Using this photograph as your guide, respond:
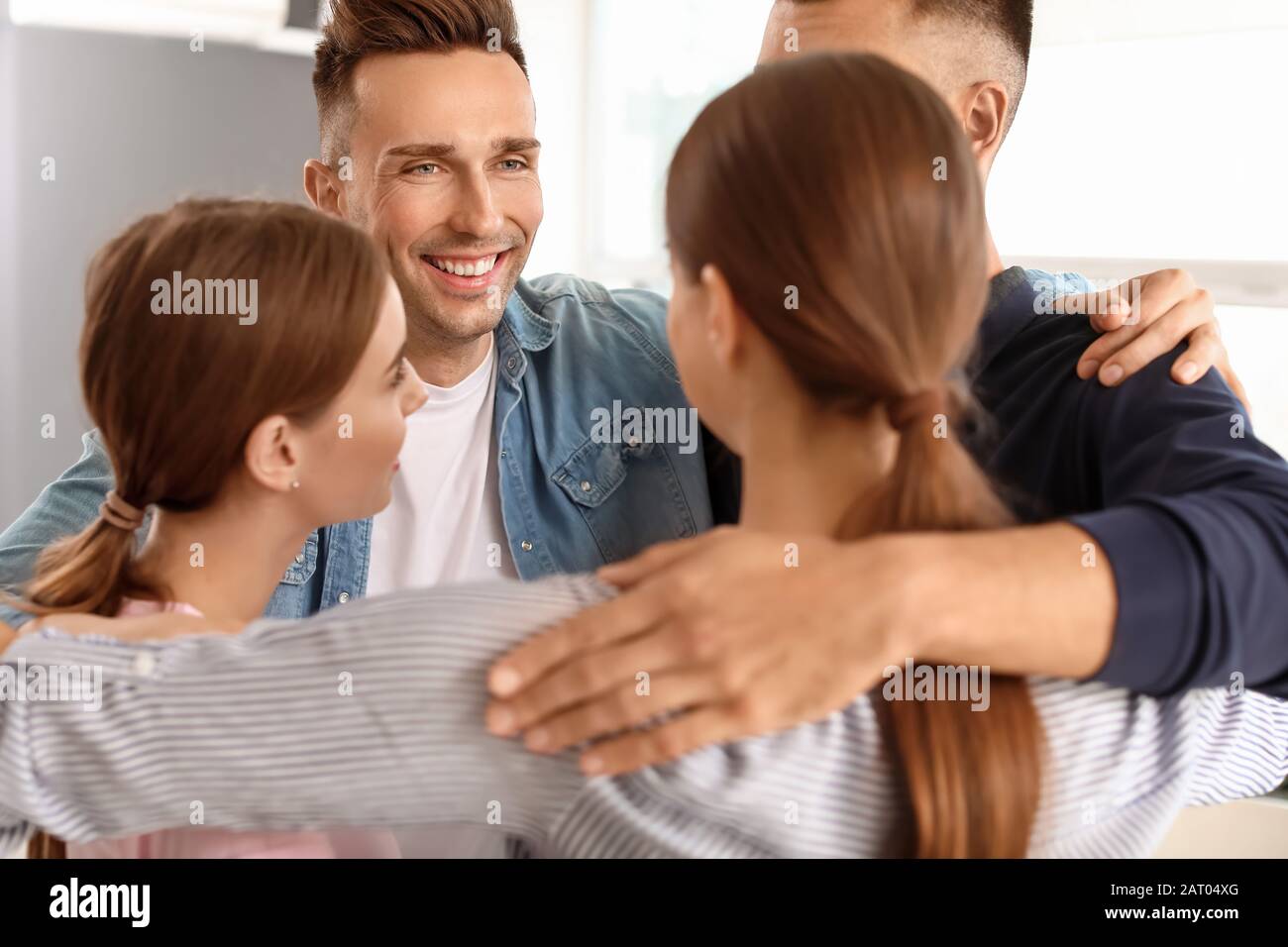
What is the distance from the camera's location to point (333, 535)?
1.68 m

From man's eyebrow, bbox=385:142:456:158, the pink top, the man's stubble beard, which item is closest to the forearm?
the pink top

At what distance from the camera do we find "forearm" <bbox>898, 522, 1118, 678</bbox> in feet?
2.75

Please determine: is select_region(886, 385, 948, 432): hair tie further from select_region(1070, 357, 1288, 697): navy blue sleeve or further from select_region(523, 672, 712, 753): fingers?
select_region(523, 672, 712, 753): fingers

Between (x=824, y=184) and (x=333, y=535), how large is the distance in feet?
3.27

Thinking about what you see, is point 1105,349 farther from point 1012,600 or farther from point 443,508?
point 443,508

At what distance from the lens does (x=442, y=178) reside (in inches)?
74.6

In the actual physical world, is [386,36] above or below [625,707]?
above

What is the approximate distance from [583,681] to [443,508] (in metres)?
0.98

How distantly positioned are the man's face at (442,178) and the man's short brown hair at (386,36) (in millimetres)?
24

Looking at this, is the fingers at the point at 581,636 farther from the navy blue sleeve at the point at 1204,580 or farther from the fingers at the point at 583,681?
the navy blue sleeve at the point at 1204,580

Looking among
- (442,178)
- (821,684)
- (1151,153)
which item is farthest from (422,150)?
(1151,153)

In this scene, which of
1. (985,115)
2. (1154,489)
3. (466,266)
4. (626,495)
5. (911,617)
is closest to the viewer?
(911,617)

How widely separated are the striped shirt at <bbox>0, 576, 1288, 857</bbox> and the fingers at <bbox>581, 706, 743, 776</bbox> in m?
0.02
